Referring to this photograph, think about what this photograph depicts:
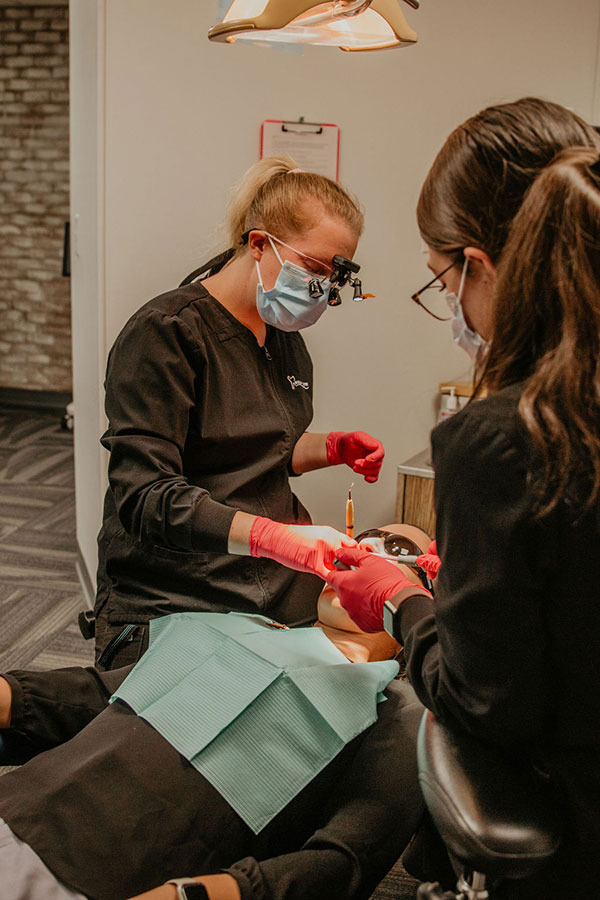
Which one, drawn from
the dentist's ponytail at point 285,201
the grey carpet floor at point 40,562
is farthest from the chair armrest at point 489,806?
the dentist's ponytail at point 285,201

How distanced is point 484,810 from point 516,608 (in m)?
0.23

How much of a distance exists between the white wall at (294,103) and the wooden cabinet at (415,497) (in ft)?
1.87

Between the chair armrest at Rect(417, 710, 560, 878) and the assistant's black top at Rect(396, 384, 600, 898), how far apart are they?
0.09ft

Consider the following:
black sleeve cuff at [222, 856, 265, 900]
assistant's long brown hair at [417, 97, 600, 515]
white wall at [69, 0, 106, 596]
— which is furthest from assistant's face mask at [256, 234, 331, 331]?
black sleeve cuff at [222, 856, 265, 900]

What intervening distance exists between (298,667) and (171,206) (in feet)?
5.05

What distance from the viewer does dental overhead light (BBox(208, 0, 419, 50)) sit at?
1.17m

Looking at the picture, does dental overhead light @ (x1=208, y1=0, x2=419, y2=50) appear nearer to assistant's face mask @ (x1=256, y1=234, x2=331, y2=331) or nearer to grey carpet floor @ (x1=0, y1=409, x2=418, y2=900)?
assistant's face mask @ (x1=256, y1=234, x2=331, y2=331)

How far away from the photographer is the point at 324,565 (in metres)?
1.40

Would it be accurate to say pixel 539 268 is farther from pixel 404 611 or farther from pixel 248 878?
pixel 248 878

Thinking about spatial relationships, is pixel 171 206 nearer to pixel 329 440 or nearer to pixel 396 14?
pixel 329 440

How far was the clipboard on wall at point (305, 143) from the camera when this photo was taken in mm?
2277

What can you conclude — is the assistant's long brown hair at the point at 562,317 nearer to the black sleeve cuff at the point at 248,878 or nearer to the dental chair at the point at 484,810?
the dental chair at the point at 484,810

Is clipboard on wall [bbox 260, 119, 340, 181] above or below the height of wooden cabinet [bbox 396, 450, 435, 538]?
above

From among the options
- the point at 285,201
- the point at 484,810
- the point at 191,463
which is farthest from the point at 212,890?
the point at 285,201
